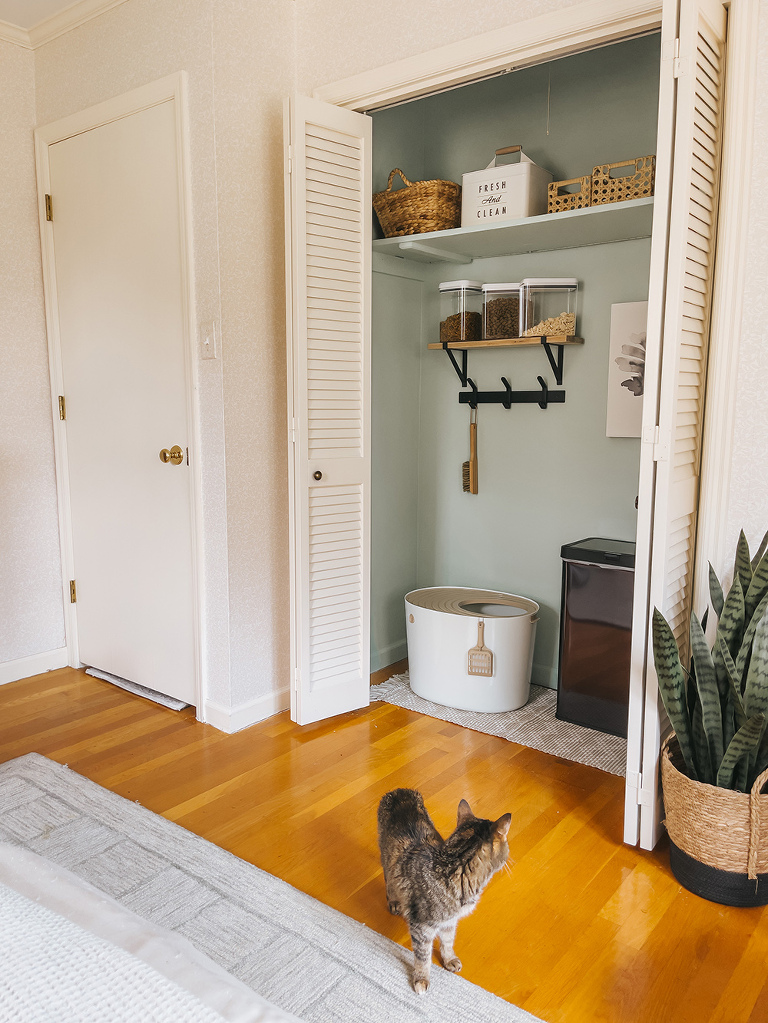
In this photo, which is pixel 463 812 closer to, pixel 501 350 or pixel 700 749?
pixel 700 749

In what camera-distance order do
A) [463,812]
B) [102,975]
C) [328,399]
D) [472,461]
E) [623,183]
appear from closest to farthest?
[102,975]
[463,812]
[623,183]
[328,399]
[472,461]

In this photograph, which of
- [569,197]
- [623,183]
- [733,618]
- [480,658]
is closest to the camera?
[733,618]

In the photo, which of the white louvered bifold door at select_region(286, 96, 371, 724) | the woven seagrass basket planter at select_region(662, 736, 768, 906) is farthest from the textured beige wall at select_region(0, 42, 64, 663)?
the woven seagrass basket planter at select_region(662, 736, 768, 906)

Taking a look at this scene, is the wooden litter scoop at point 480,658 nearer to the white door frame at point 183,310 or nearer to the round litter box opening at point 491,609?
the round litter box opening at point 491,609

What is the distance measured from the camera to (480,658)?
2740 mm

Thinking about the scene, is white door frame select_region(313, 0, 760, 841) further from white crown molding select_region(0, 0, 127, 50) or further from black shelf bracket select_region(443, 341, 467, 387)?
white crown molding select_region(0, 0, 127, 50)

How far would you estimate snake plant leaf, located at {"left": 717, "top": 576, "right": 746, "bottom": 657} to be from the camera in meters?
1.74

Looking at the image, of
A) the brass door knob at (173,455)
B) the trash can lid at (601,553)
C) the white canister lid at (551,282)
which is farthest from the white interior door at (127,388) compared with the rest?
the trash can lid at (601,553)

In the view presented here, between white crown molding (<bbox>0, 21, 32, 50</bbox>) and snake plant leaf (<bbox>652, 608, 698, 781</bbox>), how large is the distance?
3.11 metres

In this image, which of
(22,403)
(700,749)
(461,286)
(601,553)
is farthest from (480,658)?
(22,403)

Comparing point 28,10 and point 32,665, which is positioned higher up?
point 28,10

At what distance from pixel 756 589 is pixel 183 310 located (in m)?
1.96

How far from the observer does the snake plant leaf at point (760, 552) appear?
1.73 meters

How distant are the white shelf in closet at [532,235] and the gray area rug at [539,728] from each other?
1723 millimetres
